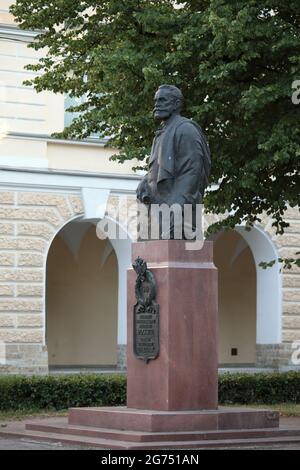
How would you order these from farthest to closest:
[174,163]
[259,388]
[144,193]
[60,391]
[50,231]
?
[50,231]
[259,388]
[60,391]
[144,193]
[174,163]

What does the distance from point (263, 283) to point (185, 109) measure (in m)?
10.9

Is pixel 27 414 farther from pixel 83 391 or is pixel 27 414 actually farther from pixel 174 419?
pixel 174 419

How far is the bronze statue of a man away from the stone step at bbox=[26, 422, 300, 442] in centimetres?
217

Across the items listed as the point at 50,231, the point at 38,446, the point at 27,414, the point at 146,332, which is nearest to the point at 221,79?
the point at 146,332

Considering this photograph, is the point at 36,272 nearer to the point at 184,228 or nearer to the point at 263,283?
the point at 263,283

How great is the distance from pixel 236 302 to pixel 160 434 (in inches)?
800

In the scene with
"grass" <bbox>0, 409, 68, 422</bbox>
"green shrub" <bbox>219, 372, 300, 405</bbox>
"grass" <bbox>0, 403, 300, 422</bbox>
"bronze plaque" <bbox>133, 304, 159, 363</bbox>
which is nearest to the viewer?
"bronze plaque" <bbox>133, 304, 159, 363</bbox>

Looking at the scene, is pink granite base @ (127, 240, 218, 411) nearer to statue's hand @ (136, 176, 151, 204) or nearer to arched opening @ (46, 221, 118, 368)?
statue's hand @ (136, 176, 151, 204)

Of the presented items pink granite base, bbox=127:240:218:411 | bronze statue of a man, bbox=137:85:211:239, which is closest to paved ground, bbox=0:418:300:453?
pink granite base, bbox=127:240:218:411

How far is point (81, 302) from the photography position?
30.9 meters

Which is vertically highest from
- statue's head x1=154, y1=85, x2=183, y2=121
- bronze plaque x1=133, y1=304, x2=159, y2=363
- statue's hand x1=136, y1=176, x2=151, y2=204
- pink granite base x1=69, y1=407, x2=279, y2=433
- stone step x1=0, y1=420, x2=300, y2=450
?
statue's head x1=154, y1=85, x2=183, y2=121

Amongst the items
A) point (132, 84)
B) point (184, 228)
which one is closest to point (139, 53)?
point (132, 84)

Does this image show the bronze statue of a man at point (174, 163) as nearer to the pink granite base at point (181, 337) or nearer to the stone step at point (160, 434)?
the pink granite base at point (181, 337)

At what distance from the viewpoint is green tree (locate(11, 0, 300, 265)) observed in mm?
16656
